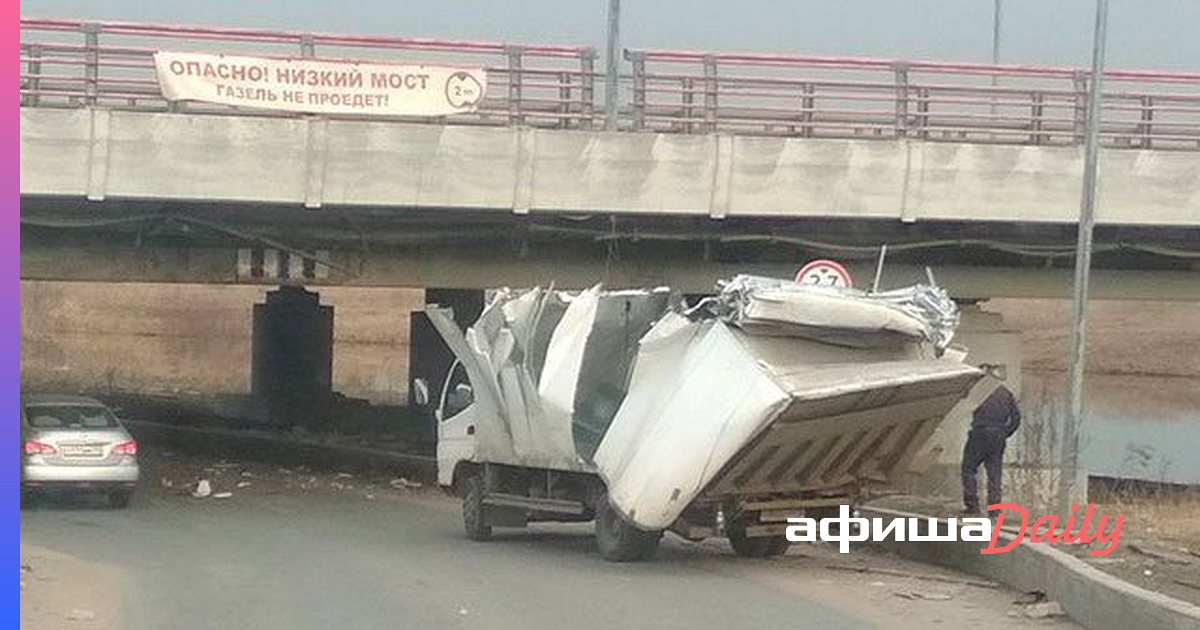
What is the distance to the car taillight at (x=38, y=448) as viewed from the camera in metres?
24.0

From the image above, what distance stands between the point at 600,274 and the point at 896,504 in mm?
10096

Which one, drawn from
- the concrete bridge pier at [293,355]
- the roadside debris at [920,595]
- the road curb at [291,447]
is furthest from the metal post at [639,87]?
the concrete bridge pier at [293,355]

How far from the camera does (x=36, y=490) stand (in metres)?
24.3

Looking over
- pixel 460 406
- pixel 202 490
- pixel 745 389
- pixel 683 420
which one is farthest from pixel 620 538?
pixel 202 490

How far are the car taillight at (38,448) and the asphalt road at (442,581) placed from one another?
1.06 metres

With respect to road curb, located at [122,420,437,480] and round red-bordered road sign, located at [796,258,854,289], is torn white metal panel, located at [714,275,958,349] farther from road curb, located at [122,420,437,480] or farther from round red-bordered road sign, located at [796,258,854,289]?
road curb, located at [122,420,437,480]

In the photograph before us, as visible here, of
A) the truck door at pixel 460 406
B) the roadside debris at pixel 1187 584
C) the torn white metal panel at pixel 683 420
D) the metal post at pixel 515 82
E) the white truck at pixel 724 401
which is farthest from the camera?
the metal post at pixel 515 82

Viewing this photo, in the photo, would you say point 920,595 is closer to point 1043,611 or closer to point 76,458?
point 1043,611

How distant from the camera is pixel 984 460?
17625mm

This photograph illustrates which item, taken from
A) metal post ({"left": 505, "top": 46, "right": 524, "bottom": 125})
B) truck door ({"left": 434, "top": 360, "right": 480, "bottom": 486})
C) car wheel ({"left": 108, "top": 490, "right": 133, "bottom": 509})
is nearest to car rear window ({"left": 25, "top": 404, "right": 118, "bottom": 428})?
car wheel ({"left": 108, "top": 490, "right": 133, "bottom": 509})

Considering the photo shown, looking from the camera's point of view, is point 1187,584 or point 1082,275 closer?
point 1187,584

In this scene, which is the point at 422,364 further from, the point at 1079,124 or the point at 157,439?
the point at 1079,124

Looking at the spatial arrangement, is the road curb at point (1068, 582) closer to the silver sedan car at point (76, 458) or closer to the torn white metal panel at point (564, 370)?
the torn white metal panel at point (564, 370)

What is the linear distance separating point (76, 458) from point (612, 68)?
949 cm
